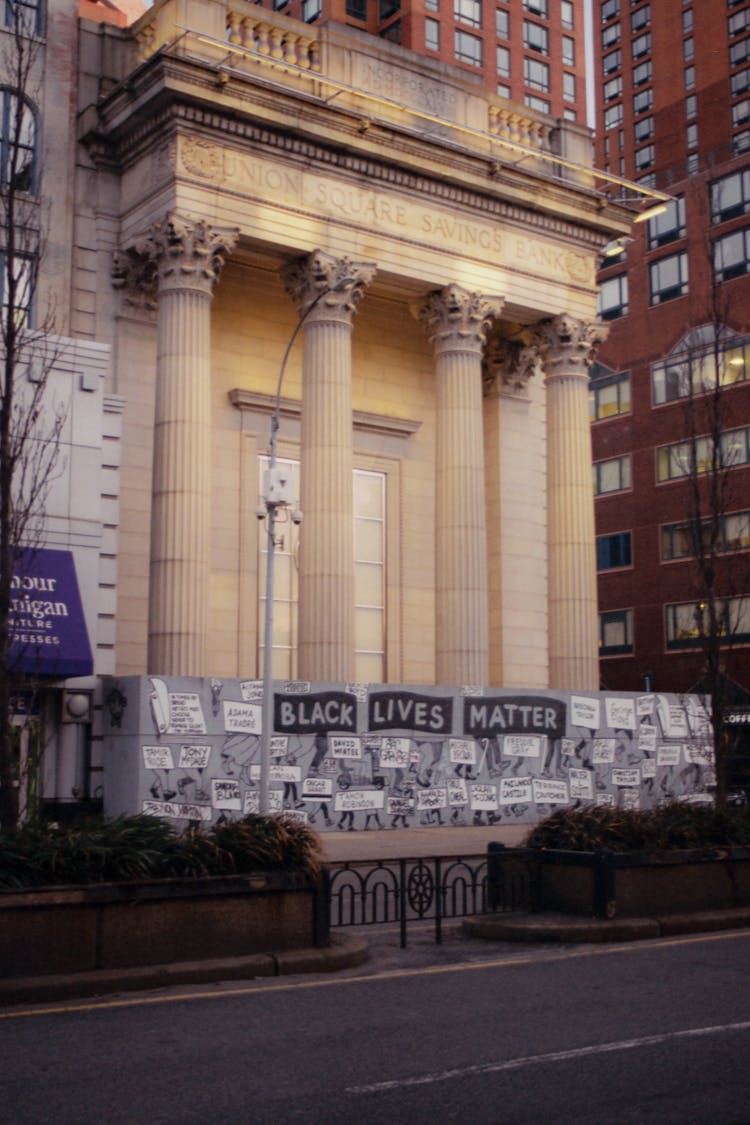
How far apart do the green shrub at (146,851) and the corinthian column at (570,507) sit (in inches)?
906

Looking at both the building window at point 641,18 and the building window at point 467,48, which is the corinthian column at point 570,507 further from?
the building window at point 641,18

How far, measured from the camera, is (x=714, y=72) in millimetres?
97125

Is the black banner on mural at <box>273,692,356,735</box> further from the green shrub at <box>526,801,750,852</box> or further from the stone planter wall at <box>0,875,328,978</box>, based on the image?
the stone planter wall at <box>0,875,328,978</box>

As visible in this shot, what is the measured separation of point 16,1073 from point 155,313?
2707 centimetres

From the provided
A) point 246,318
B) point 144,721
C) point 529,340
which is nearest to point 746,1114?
point 144,721

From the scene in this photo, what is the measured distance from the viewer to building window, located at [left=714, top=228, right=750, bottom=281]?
6750cm

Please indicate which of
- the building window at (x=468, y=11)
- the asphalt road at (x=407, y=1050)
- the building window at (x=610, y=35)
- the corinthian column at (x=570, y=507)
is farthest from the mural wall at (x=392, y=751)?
the building window at (x=610, y=35)

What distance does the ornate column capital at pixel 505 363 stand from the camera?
132 ft

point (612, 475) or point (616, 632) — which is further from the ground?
point (612, 475)

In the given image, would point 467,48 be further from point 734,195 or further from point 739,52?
point 739,52

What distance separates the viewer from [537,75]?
285ft

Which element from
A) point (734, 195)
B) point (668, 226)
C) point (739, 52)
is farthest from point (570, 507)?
point (739, 52)

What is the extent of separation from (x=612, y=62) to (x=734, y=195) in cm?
4671

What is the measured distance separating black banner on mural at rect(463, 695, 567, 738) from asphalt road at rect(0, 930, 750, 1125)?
18862 mm
